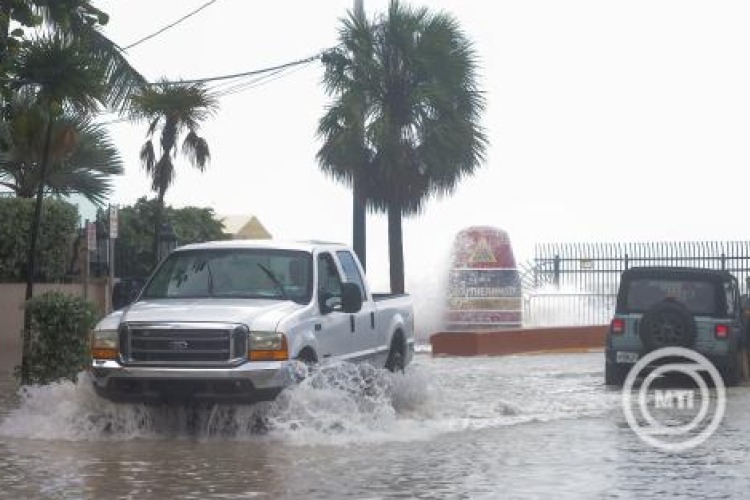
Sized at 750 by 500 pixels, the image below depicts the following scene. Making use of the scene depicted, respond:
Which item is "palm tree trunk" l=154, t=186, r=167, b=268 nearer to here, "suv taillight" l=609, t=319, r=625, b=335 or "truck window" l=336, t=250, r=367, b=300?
"suv taillight" l=609, t=319, r=625, b=335

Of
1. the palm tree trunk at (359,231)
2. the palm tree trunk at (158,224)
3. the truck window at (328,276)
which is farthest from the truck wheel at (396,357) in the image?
the palm tree trunk at (359,231)

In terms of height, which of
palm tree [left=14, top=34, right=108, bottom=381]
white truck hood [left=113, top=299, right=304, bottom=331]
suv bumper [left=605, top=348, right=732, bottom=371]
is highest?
palm tree [left=14, top=34, right=108, bottom=381]

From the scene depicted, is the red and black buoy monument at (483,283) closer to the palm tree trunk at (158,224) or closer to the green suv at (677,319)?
the palm tree trunk at (158,224)

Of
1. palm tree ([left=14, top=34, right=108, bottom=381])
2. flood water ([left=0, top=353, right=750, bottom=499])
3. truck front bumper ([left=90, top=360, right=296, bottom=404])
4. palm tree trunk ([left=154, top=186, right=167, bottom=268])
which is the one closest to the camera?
flood water ([left=0, top=353, right=750, bottom=499])

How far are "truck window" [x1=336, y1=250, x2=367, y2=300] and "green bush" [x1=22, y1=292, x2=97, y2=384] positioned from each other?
474 cm

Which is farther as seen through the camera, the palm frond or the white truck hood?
the palm frond

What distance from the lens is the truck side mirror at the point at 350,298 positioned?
1573 centimetres

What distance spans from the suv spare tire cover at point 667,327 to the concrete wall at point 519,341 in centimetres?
1049

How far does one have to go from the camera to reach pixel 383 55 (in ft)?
127

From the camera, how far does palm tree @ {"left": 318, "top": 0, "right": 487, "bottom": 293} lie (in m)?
37.8

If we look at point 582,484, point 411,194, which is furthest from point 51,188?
point 582,484

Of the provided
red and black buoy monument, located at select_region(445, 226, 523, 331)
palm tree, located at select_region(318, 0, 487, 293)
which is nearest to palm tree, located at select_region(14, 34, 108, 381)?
palm tree, located at select_region(318, 0, 487, 293)

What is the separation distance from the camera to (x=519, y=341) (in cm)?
3334

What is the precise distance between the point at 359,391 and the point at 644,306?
26.9 ft
